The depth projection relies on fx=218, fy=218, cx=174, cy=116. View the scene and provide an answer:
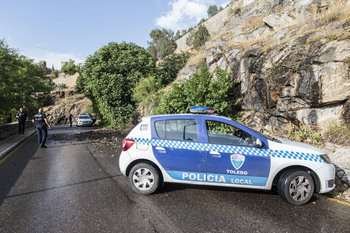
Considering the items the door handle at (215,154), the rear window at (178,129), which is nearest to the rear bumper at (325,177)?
the door handle at (215,154)

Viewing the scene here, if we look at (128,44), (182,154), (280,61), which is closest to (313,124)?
(280,61)

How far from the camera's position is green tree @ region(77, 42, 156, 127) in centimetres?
1947

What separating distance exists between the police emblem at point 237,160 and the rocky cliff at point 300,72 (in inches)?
175

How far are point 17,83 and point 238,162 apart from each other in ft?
86.5

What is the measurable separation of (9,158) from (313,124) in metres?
10.8

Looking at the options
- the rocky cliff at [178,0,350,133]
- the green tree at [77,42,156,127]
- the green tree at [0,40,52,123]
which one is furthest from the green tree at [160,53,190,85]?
the green tree at [0,40,52,123]

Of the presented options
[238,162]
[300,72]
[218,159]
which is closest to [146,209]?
[218,159]

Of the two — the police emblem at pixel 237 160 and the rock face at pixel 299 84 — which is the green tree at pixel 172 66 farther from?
the police emblem at pixel 237 160

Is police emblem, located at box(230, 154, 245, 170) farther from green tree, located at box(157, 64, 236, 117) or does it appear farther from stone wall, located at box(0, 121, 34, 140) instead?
stone wall, located at box(0, 121, 34, 140)

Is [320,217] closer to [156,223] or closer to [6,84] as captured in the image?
[156,223]

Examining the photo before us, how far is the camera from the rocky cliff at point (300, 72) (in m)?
6.79

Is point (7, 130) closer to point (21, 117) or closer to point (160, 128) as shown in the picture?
point (21, 117)

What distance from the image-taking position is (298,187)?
4012mm

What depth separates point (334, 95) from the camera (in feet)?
21.9
